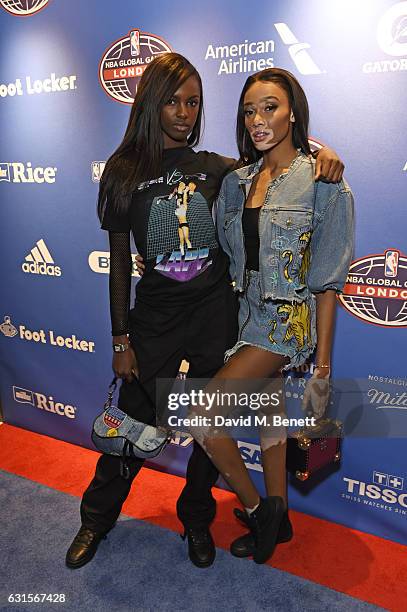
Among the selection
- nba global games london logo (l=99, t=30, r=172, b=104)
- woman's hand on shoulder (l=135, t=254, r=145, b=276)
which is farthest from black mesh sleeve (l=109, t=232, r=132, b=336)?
nba global games london logo (l=99, t=30, r=172, b=104)

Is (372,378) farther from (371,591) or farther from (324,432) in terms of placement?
(371,591)

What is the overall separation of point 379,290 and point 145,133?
1.13 metres

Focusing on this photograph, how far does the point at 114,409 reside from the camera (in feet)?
7.54

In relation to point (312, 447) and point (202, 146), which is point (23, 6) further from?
point (312, 447)

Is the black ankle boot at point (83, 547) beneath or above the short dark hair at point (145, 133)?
beneath

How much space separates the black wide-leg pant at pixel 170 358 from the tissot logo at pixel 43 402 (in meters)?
1.07

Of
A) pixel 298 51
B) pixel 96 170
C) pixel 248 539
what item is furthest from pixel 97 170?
pixel 248 539

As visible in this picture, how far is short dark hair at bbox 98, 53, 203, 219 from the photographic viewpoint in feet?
6.35

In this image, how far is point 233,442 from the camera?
6.82ft

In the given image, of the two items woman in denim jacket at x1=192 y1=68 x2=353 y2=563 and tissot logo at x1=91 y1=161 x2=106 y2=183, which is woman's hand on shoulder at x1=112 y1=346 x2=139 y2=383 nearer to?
woman in denim jacket at x1=192 y1=68 x2=353 y2=563

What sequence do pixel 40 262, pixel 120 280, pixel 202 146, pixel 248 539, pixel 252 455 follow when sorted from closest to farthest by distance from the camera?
1. pixel 120 280
2. pixel 248 539
3. pixel 202 146
4. pixel 252 455
5. pixel 40 262

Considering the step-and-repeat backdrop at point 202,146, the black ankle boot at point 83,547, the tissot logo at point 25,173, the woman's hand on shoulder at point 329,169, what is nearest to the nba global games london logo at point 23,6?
the step-and-repeat backdrop at point 202,146

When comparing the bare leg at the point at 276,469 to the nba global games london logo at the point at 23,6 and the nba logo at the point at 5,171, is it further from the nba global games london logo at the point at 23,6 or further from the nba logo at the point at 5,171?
the nba global games london logo at the point at 23,6

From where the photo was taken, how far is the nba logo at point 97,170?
288 centimetres
